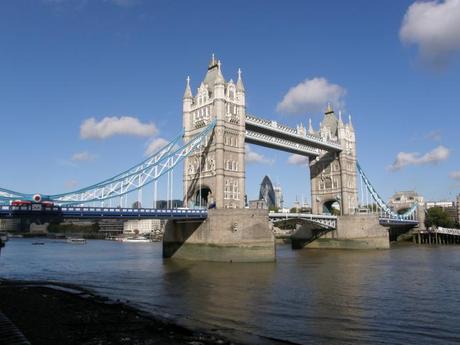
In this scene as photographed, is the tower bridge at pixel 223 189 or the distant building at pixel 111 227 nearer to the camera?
the tower bridge at pixel 223 189

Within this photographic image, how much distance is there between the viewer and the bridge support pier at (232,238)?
4222 centimetres

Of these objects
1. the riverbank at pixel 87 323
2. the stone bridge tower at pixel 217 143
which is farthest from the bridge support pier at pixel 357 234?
the riverbank at pixel 87 323

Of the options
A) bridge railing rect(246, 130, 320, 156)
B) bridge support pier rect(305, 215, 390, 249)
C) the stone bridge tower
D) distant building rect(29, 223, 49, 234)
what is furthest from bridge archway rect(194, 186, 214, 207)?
distant building rect(29, 223, 49, 234)

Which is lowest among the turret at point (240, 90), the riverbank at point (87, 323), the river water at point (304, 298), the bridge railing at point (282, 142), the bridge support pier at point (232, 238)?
the river water at point (304, 298)

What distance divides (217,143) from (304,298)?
27.5 m

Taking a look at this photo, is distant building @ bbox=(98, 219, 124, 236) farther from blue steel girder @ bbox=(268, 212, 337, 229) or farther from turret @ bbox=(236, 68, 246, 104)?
turret @ bbox=(236, 68, 246, 104)

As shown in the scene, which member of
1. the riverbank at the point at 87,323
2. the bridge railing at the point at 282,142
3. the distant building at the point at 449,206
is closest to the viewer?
the riverbank at the point at 87,323

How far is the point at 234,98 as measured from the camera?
50.8 metres

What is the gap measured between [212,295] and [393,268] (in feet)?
65.3

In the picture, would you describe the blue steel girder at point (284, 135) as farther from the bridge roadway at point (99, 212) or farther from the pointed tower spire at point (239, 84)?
the bridge roadway at point (99, 212)

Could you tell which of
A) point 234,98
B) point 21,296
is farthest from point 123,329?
point 234,98

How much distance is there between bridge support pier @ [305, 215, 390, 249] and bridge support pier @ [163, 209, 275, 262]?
75.3 feet

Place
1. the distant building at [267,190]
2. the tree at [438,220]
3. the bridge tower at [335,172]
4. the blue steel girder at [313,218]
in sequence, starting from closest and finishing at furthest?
1. the blue steel girder at [313,218]
2. the bridge tower at [335,172]
3. the tree at [438,220]
4. the distant building at [267,190]


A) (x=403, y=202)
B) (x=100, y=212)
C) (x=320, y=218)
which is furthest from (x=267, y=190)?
(x=100, y=212)
